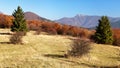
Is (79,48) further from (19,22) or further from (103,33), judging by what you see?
(19,22)

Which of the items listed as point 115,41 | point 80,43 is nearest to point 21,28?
point 115,41

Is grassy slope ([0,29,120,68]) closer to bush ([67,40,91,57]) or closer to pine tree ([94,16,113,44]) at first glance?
bush ([67,40,91,57])

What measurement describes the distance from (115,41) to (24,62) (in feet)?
211

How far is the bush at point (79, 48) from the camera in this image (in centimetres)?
3310

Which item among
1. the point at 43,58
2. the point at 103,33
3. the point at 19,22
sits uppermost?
the point at 19,22

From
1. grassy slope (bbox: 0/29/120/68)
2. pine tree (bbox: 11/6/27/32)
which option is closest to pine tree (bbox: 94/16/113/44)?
pine tree (bbox: 11/6/27/32)

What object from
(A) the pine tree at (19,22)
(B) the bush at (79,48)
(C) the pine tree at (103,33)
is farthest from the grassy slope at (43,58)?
(A) the pine tree at (19,22)

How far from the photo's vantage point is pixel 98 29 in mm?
71312

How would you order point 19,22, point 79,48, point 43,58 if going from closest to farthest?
1. point 43,58
2. point 79,48
3. point 19,22

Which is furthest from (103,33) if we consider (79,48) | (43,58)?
(43,58)

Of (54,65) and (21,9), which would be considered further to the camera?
(21,9)

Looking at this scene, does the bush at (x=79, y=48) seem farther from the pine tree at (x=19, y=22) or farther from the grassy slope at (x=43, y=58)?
the pine tree at (x=19, y=22)

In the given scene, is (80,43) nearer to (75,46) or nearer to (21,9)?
(75,46)

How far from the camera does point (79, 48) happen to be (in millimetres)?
34406
